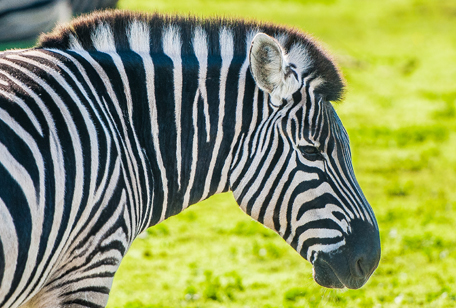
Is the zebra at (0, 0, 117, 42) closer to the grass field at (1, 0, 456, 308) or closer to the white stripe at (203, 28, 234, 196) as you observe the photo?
the grass field at (1, 0, 456, 308)

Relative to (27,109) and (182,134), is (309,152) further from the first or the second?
(27,109)

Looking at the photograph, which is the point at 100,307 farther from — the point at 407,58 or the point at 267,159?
the point at 407,58

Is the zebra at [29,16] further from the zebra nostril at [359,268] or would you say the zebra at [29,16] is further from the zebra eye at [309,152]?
the zebra nostril at [359,268]

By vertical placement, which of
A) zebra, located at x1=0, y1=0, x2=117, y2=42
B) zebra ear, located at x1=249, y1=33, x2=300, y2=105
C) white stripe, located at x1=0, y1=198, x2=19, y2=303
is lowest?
white stripe, located at x1=0, y1=198, x2=19, y2=303

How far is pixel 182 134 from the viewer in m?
3.05

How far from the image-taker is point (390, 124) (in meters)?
11.8

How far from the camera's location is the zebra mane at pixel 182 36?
3.03 m

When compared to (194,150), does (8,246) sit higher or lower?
lower

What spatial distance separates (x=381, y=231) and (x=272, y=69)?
4.93m

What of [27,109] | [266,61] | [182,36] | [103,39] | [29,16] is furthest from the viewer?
[29,16]

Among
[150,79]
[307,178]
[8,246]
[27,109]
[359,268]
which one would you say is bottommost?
[359,268]

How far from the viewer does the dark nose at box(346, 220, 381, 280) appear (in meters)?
3.04

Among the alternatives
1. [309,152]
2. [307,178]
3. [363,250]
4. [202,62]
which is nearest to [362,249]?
[363,250]

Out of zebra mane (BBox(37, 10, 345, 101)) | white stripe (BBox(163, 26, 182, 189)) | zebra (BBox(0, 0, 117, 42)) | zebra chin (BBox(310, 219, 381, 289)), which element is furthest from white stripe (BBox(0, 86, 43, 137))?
zebra (BBox(0, 0, 117, 42))
